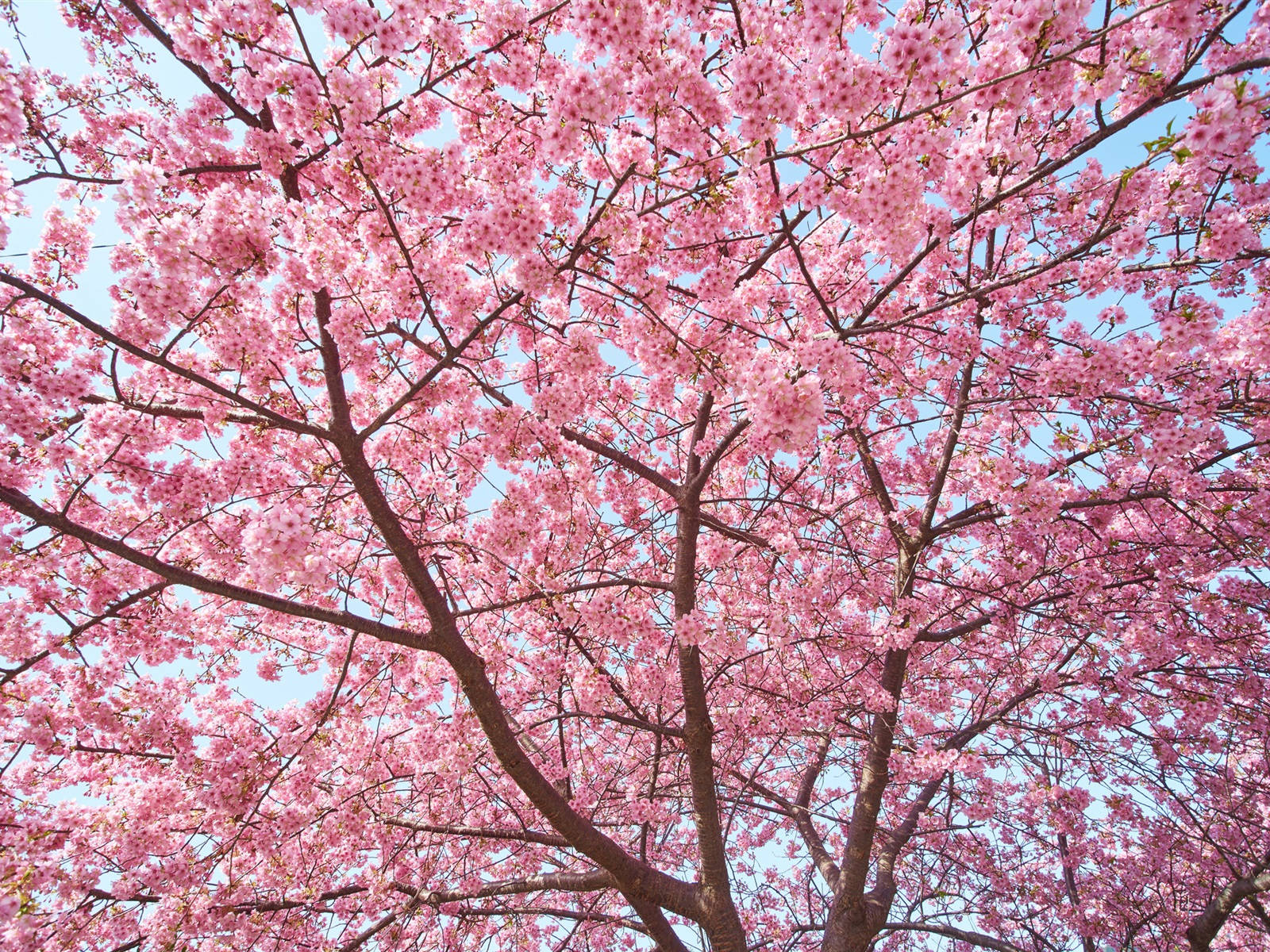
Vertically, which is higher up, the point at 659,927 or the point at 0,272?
the point at 0,272

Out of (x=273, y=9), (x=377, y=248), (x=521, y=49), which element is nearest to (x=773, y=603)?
(x=377, y=248)

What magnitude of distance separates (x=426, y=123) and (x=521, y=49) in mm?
937

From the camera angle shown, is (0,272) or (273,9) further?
(273,9)

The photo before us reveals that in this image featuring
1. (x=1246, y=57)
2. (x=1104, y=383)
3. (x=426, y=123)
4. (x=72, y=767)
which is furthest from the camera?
(x=72, y=767)

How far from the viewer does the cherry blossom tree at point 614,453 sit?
10.6 feet

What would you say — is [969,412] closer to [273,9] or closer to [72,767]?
[273,9]

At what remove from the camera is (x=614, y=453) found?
196 inches

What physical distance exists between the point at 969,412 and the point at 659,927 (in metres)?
5.24

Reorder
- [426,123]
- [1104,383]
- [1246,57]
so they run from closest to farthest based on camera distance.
Answer: [1246,57] < [1104,383] < [426,123]

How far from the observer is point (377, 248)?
3.77m

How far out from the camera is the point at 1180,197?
301cm

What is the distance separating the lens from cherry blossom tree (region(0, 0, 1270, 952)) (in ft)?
10.6

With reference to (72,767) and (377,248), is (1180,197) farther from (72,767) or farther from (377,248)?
(72,767)

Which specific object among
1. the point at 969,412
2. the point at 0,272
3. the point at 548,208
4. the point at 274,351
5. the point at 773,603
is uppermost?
the point at 548,208
